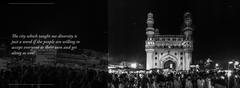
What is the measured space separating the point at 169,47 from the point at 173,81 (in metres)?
0.86

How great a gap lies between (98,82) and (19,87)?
4.25ft

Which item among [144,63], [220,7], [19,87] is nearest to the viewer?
[19,87]

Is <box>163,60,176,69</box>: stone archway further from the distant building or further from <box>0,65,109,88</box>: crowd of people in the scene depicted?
<box>0,65,109,88</box>: crowd of people

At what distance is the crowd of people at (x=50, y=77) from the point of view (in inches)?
214

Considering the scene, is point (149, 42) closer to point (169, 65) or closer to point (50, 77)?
point (169, 65)

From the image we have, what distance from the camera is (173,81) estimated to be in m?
6.79

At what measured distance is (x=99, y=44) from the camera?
221 inches

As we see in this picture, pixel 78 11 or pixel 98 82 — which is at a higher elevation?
pixel 78 11

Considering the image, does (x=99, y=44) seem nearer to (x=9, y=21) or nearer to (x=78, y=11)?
(x=78, y=11)

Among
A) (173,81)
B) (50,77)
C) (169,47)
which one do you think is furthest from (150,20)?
(50,77)

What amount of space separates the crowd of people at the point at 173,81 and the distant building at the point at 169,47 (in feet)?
1.25

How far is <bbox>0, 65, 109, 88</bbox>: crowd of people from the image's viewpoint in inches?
214

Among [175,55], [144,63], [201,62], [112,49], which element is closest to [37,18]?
[112,49]

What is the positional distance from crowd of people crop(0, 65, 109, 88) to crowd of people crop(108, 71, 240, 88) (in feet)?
2.22
